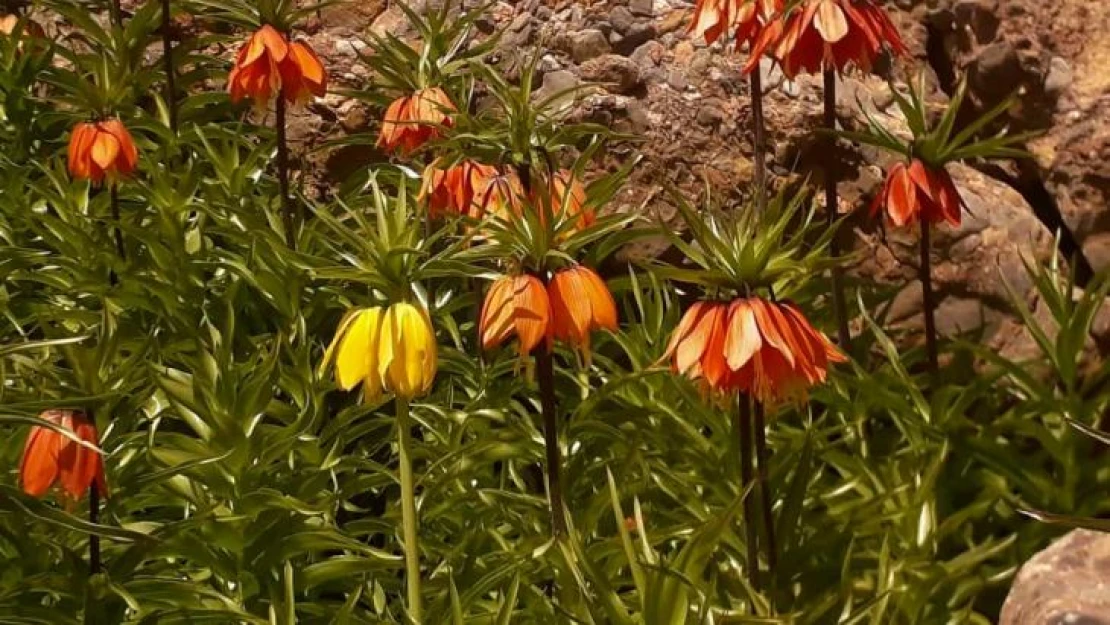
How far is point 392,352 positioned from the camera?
187 cm

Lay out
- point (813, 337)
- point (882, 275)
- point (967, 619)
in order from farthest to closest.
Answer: point (882, 275)
point (967, 619)
point (813, 337)

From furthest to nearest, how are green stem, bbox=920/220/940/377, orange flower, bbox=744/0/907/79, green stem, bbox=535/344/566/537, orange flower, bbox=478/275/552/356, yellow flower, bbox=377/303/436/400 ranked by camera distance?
green stem, bbox=920/220/940/377, orange flower, bbox=744/0/907/79, green stem, bbox=535/344/566/537, orange flower, bbox=478/275/552/356, yellow flower, bbox=377/303/436/400

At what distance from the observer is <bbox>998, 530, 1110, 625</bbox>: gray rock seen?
1.92 m

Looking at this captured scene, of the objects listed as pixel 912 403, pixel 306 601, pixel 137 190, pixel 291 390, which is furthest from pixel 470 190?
pixel 137 190

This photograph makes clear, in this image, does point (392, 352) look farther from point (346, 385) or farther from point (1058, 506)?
point (1058, 506)

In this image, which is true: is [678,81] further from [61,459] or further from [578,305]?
[61,459]

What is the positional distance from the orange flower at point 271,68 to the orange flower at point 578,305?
4.28ft

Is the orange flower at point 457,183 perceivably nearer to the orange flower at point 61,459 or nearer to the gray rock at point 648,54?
the orange flower at point 61,459

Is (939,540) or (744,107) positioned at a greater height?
(744,107)

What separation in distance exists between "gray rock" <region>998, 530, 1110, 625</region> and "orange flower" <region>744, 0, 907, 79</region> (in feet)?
3.56

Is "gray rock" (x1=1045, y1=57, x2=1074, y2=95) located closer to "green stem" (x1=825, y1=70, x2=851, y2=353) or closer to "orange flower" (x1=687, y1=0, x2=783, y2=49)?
"green stem" (x1=825, y1=70, x2=851, y2=353)

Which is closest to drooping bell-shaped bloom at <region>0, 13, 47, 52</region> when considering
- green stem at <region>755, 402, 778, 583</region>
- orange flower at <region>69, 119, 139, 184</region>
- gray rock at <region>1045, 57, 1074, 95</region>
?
orange flower at <region>69, 119, 139, 184</region>

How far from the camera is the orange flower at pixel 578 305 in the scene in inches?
80.2

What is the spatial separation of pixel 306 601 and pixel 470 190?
896 millimetres
